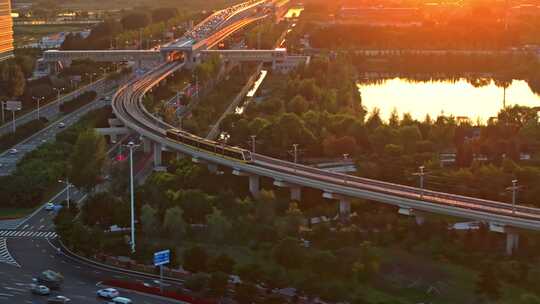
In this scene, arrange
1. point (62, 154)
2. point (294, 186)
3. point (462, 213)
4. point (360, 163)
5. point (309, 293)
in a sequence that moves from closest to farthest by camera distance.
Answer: point (309, 293) → point (462, 213) → point (294, 186) → point (360, 163) → point (62, 154)

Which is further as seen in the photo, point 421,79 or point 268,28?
point 268,28

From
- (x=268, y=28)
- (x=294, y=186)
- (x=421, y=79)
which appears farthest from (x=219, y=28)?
(x=294, y=186)

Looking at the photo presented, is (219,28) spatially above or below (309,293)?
above

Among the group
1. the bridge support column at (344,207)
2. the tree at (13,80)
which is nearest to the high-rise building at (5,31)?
the tree at (13,80)

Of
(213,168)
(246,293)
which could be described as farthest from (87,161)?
(246,293)

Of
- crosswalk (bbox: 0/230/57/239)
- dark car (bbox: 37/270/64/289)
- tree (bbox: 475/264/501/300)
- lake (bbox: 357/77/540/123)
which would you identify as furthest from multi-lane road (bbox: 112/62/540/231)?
lake (bbox: 357/77/540/123)

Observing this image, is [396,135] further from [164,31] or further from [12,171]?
[164,31]

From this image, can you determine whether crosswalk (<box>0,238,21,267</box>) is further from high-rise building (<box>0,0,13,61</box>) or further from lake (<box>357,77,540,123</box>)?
high-rise building (<box>0,0,13,61</box>)

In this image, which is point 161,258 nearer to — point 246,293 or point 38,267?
point 246,293
